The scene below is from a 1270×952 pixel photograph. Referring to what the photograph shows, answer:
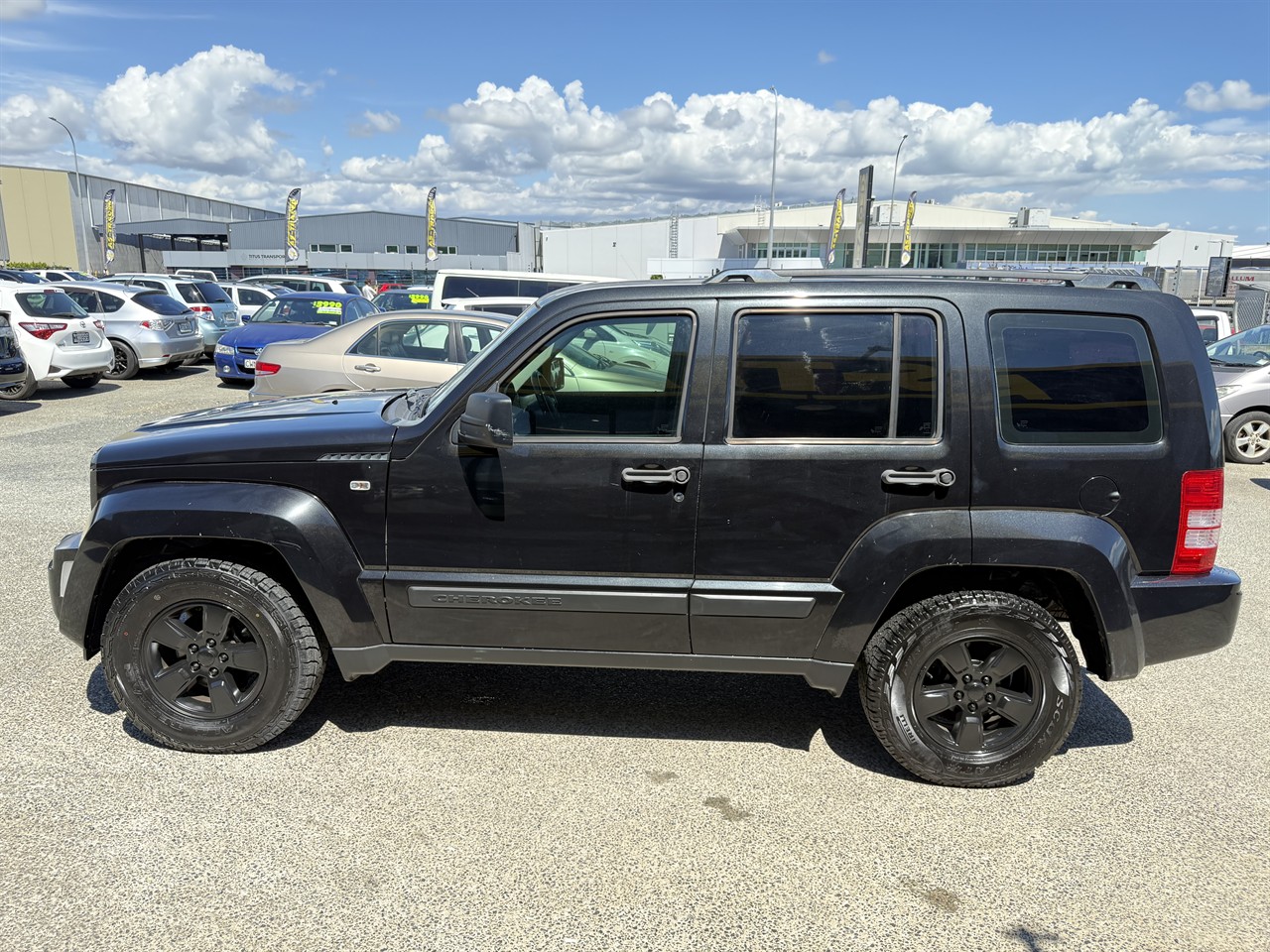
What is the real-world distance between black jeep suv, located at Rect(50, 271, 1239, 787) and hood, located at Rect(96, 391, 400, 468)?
0.8 inches

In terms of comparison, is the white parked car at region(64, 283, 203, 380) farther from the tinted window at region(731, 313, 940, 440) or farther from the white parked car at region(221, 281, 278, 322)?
the tinted window at region(731, 313, 940, 440)

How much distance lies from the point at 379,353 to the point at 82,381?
25.6 feet

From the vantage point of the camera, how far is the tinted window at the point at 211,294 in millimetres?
20188

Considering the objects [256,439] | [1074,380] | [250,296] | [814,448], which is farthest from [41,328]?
[1074,380]

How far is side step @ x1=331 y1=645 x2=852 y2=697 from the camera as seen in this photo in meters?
3.62

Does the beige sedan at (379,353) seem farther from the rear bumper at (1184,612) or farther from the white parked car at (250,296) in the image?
the white parked car at (250,296)

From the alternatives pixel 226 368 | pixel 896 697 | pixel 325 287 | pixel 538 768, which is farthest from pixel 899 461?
pixel 325 287

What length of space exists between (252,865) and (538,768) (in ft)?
3.62

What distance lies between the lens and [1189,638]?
11.7ft

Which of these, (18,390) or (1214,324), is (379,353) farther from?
(1214,324)

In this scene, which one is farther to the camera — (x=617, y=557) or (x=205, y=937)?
(x=617, y=557)

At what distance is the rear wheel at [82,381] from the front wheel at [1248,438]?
52.0 feet

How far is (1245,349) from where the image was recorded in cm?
1138

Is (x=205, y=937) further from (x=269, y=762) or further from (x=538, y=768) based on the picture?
(x=538, y=768)
